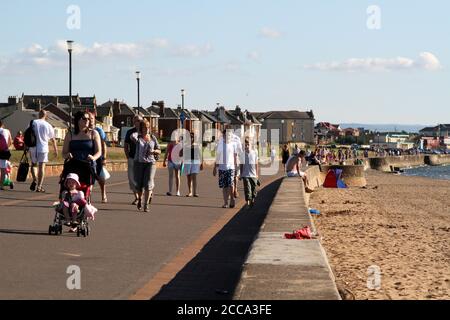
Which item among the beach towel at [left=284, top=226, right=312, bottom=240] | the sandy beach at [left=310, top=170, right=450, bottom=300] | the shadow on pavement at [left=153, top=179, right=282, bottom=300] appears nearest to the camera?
the shadow on pavement at [left=153, top=179, right=282, bottom=300]

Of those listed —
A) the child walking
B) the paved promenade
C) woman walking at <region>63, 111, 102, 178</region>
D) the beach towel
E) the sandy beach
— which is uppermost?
woman walking at <region>63, 111, 102, 178</region>

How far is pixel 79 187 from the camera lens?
12.3m

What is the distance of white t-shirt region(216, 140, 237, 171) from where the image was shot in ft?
58.7

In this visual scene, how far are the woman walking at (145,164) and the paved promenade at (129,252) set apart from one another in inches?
15.7

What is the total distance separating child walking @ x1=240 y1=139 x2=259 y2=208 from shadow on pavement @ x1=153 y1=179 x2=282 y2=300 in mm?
3411

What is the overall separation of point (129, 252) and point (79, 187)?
203 cm

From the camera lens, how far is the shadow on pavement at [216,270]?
806 cm

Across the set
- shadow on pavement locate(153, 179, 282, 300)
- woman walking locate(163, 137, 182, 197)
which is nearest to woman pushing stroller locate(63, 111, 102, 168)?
shadow on pavement locate(153, 179, 282, 300)

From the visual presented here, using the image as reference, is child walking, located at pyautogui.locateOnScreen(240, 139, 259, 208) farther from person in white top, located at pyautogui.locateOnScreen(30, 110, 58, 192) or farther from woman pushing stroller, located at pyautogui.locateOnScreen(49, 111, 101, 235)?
woman pushing stroller, located at pyautogui.locateOnScreen(49, 111, 101, 235)

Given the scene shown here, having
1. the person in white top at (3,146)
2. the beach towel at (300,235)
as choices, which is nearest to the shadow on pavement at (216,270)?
the beach towel at (300,235)

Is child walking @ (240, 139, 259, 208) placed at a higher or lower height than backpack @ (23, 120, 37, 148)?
lower
